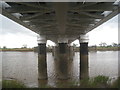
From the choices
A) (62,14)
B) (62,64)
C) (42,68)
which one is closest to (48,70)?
(42,68)

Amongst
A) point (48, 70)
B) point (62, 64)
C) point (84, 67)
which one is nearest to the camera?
point (62, 64)

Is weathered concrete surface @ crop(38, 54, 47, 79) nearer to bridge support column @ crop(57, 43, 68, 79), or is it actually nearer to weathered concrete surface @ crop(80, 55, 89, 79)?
bridge support column @ crop(57, 43, 68, 79)

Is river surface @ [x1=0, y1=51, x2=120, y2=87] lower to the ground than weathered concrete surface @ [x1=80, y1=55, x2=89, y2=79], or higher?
lower

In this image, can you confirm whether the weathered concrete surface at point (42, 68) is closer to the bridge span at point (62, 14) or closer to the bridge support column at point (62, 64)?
the bridge span at point (62, 14)

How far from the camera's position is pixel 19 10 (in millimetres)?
8570

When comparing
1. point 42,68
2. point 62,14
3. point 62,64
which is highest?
point 62,14

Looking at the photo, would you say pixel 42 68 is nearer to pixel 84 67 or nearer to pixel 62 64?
pixel 62 64

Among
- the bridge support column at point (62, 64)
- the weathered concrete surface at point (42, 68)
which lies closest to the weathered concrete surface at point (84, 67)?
the bridge support column at point (62, 64)

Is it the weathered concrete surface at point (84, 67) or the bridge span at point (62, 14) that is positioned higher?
the bridge span at point (62, 14)

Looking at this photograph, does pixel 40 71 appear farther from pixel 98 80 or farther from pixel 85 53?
pixel 98 80

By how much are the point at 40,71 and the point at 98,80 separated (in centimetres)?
1103

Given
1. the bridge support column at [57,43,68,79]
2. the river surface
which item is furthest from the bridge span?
the river surface

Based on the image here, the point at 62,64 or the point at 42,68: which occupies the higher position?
the point at 62,64

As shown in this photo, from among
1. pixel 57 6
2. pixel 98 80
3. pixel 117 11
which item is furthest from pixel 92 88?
pixel 117 11
